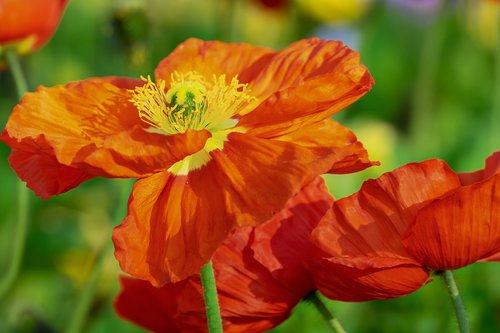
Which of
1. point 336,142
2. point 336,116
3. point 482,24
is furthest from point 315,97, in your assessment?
point 482,24

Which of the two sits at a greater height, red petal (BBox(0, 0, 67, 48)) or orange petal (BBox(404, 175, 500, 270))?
orange petal (BBox(404, 175, 500, 270))

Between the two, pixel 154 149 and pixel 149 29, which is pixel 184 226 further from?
pixel 149 29

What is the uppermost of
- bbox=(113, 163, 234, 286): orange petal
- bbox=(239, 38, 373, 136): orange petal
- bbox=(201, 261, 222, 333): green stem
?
bbox=(239, 38, 373, 136): orange petal

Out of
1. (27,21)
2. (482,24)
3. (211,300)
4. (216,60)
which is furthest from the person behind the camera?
(482,24)

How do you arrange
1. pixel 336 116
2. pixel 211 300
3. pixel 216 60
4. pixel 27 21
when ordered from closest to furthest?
pixel 211 300 < pixel 216 60 < pixel 27 21 < pixel 336 116

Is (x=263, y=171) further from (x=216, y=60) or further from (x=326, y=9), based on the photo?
(x=326, y=9)

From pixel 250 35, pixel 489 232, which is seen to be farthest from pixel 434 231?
pixel 250 35

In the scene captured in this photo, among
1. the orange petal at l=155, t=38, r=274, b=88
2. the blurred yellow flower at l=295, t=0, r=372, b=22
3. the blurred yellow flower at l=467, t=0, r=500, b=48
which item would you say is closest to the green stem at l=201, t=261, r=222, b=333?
the orange petal at l=155, t=38, r=274, b=88

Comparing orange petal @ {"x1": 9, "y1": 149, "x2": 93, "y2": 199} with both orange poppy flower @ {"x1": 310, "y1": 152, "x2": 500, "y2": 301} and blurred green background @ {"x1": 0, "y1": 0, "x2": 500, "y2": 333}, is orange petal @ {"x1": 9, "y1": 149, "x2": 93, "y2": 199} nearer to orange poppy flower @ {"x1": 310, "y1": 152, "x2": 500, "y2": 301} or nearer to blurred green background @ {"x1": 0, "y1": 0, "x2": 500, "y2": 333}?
orange poppy flower @ {"x1": 310, "y1": 152, "x2": 500, "y2": 301}
